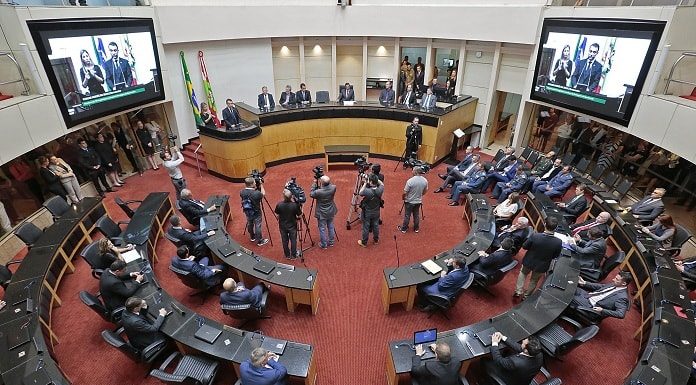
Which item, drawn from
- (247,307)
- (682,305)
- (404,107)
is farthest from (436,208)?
(247,307)

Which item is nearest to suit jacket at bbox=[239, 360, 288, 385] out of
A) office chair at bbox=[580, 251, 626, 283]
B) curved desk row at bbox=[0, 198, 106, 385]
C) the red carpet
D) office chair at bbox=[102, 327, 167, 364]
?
the red carpet

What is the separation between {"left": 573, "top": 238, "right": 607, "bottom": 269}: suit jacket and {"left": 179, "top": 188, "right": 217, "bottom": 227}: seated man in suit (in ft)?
25.7

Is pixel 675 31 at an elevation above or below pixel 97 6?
below

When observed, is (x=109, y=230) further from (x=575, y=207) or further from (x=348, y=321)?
(x=575, y=207)

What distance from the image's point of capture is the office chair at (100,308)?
18.0ft

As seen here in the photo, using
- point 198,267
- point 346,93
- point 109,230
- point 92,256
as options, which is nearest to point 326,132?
point 346,93

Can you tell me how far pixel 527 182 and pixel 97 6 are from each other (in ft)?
42.7

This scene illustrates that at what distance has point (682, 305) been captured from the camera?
18.5ft

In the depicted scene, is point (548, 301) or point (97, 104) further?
point (97, 104)

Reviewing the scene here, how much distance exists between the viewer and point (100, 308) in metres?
5.61

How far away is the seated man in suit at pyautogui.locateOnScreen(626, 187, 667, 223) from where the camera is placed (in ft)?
26.3

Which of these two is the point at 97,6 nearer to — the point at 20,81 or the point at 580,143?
the point at 20,81

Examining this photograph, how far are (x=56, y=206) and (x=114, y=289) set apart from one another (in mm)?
4322

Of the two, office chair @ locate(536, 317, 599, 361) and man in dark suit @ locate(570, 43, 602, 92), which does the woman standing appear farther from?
man in dark suit @ locate(570, 43, 602, 92)
